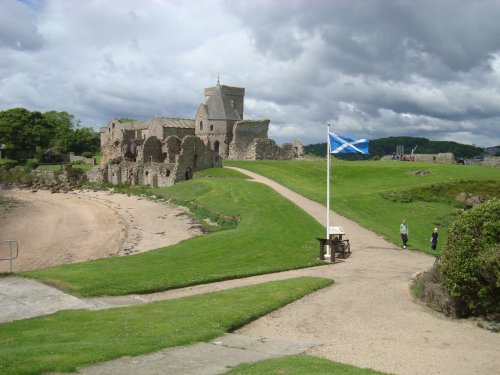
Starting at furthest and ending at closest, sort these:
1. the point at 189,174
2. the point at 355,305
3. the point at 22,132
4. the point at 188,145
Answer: the point at 22,132 < the point at 189,174 < the point at 188,145 < the point at 355,305

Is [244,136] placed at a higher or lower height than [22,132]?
lower

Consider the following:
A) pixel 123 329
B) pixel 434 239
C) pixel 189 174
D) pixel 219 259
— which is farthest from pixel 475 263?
pixel 189 174

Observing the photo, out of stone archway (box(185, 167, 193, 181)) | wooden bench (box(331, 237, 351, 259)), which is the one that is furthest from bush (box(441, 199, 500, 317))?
stone archway (box(185, 167, 193, 181))

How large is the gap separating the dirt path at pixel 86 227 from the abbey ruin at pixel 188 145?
6944 millimetres

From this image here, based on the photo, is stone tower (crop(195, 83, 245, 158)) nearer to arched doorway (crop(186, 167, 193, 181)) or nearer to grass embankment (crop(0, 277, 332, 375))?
arched doorway (crop(186, 167, 193, 181))

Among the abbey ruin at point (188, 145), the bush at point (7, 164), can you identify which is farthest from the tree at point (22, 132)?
the abbey ruin at point (188, 145)

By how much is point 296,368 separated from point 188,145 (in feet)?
164

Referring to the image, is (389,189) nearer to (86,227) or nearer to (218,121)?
(86,227)

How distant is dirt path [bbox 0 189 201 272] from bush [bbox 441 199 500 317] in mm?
18625

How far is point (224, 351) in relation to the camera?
1046cm

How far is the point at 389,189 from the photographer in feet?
151

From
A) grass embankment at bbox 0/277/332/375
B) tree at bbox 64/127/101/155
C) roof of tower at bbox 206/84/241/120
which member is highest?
roof of tower at bbox 206/84/241/120

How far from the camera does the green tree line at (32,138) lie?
95.8m

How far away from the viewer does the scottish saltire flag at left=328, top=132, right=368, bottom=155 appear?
24.2 metres
